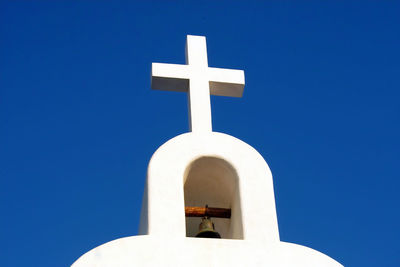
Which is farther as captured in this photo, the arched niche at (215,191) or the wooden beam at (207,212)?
the wooden beam at (207,212)

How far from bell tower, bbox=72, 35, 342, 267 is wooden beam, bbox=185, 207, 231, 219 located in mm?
10

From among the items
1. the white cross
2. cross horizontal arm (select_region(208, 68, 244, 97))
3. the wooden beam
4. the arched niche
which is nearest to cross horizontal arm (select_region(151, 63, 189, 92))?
the white cross

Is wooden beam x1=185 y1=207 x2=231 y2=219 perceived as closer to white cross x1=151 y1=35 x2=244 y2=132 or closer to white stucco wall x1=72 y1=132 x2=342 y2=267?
white stucco wall x1=72 y1=132 x2=342 y2=267

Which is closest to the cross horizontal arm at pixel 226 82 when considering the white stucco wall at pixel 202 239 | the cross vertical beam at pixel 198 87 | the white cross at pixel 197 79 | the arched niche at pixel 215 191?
the white cross at pixel 197 79

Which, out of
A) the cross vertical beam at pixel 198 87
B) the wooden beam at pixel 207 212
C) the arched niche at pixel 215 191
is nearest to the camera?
the arched niche at pixel 215 191

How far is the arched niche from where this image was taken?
31.6 feet

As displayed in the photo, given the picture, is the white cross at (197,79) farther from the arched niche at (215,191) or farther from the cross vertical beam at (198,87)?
the arched niche at (215,191)

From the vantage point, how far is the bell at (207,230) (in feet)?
31.8

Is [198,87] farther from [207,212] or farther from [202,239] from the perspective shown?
[202,239]

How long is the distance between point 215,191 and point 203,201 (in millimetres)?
188

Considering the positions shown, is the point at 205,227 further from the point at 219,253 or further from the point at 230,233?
the point at 219,253

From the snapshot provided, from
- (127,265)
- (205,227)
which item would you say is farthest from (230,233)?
(127,265)

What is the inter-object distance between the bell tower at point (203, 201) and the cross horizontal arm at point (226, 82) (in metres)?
0.01

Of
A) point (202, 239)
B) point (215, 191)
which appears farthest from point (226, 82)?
point (202, 239)
